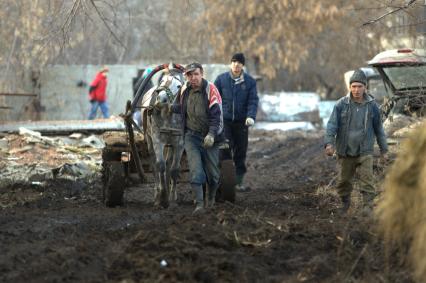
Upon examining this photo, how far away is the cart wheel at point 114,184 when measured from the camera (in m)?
11.9

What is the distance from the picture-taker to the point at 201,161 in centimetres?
1127

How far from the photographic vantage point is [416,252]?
6.72m

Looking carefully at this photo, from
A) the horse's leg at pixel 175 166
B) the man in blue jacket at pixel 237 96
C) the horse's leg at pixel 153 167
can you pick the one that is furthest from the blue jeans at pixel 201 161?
the man in blue jacket at pixel 237 96

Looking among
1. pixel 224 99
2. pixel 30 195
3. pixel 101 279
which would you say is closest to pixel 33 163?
pixel 30 195

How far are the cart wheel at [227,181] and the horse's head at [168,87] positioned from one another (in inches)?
44.3

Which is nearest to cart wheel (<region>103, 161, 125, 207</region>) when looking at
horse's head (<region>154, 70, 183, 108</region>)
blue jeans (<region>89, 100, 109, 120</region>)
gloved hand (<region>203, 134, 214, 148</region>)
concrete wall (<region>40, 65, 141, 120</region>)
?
horse's head (<region>154, 70, 183, 108</region>)

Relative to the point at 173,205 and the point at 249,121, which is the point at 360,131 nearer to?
the point at 173,205

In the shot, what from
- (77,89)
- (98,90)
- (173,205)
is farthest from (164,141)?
(77,89)

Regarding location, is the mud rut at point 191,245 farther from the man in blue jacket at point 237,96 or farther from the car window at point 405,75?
the car window at point 405,75

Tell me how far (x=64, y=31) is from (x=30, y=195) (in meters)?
2.64

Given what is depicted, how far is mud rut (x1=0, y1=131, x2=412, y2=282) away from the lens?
7086mm

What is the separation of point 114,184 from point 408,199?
5533 mm

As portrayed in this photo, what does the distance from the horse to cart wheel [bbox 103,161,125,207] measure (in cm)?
46

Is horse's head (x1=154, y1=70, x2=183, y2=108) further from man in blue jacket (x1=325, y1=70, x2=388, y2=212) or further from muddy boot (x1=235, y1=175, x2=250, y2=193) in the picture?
muddy boot (x1=235, y1=175, x2=250, y2=193)
